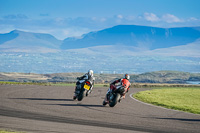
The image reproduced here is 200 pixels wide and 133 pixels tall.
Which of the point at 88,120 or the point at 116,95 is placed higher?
the point at 116,95

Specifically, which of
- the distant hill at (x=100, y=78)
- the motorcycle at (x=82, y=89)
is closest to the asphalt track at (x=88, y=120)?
the motorcycle at (x=82, y=89)

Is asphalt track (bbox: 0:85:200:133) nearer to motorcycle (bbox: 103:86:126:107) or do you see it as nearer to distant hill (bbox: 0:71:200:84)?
motorcycle (bbox: 103:86:126:107)

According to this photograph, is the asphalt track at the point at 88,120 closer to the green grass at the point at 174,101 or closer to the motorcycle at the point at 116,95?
the motorcycle at the point at 116,95

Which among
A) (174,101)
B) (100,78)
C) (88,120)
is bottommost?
(88,120)

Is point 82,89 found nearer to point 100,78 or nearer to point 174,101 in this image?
point 174,101

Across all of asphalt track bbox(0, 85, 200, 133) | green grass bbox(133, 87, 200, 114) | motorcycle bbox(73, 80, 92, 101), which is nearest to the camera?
asphalt track bbox(0, 85, 200, 133)

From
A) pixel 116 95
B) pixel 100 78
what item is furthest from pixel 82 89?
pixel 100 78

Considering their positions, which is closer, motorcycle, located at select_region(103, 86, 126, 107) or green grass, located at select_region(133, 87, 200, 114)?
motorcycle, located at select_region(103, 86, 126, 107)

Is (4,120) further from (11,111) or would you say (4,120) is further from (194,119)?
(194,119)

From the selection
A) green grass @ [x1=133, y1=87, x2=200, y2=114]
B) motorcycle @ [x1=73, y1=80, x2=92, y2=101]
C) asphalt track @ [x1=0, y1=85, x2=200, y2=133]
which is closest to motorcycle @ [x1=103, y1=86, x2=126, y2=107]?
asphalt track @ [x1=0, y1=85, x2=200, y2=133]

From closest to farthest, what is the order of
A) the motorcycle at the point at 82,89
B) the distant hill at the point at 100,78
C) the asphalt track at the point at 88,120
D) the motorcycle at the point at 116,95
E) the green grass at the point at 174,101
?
the asphalt track at the point at 88,120, the motorcycle at the point at 116,95, the green grass at the point at 174,101, the motorcycle at the point at 82,89, the distant hill at the point at 100,78

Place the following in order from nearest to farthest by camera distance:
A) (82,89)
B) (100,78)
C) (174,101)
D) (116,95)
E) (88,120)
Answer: (88,120), (116,95), (82,89), (174,101), (100,78)

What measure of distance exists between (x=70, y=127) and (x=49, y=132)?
1334 mm

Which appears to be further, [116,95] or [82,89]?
[82,89]
